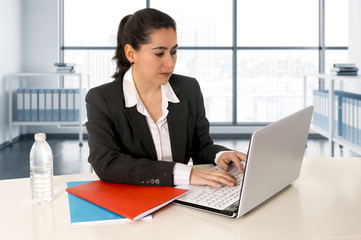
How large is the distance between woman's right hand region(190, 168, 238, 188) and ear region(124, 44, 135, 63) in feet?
1.87

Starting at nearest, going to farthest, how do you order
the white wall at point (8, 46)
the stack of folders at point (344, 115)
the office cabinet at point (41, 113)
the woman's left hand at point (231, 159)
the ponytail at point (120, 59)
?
1. the woman's left hand at point (231, 159)
2. the ponytail at point (120, 59)
3. the stack of folders at point (344, 115)
4. the white wall at point (8, 46)
5. the office cabinet at point (41, 113)

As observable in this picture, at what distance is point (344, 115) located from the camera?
398 cm

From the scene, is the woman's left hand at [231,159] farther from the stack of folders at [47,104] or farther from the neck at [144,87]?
the stack of folders at [47,104]

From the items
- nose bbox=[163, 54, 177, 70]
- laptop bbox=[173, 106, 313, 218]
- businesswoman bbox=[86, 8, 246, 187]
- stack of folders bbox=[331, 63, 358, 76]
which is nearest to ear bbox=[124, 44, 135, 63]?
businesswoman bbox=[86, 8, 246, 187]

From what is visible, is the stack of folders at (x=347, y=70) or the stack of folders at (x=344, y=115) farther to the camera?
the stack of folders at (x=347, y=70)

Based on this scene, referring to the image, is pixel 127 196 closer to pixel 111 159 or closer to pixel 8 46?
pixel 111 159

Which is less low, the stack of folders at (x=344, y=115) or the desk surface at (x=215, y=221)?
the stack of folders at (x=344, y=115)

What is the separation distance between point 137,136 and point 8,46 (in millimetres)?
4024

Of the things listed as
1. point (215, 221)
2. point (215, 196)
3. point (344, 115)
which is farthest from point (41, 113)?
point (215, 221)

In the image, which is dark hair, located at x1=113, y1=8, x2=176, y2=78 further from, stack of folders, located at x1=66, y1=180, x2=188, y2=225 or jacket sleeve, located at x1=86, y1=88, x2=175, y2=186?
stack of folders, located at x1=66, y1=180, x2=188, y2=225

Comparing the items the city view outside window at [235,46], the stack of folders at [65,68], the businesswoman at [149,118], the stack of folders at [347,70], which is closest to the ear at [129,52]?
→ the businesswoman at [149,118]

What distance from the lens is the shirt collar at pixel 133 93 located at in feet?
5.74

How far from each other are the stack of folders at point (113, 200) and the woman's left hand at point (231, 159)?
282 mm

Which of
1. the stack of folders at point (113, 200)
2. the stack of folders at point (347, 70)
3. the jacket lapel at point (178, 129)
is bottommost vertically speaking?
the stack of folders at point (113, 200)
